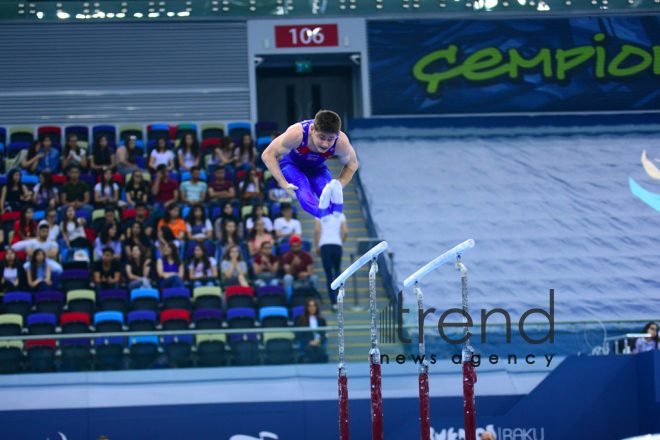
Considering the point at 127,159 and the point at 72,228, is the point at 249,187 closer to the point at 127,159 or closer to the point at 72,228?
the point at 127,159

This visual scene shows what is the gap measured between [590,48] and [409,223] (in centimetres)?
595

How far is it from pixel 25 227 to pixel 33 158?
2063mm

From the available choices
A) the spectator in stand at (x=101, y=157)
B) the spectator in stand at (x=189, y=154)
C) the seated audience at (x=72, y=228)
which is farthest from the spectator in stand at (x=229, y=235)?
the spectator in stand at (x=101, y=157)

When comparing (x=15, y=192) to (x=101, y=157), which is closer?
(x=15, y=192)

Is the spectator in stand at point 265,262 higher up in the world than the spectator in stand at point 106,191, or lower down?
lower down

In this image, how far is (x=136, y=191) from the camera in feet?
38.2

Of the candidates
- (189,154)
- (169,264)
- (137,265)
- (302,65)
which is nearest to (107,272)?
(137,265)

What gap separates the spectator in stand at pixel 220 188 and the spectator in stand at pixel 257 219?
29.3 inches

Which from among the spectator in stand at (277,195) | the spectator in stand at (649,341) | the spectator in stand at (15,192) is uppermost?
the spectator in stand at (15,192)

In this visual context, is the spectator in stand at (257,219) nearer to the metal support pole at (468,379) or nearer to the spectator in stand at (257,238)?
the spectator in stand at (257,238)

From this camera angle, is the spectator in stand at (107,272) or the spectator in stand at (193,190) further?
the spectator in stand at (193,190)

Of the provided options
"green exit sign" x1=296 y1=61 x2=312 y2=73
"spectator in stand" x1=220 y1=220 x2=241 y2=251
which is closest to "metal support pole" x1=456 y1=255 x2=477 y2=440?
"spectator in stand" x1=220 y1=220 x2=241 y2=251

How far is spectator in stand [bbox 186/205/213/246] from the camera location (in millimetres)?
10853

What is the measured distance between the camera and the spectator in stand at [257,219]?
1081cm
